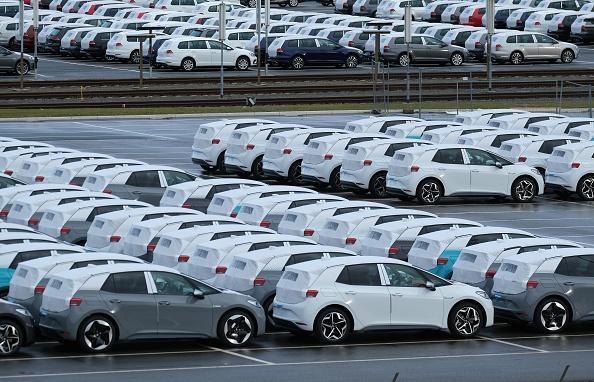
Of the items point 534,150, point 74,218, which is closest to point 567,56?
point 534,150

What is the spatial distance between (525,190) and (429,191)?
231cm

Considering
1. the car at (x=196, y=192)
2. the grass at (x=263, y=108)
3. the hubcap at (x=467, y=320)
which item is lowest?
the hubcap at (x=467, y=320)

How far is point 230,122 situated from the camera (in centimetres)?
3341

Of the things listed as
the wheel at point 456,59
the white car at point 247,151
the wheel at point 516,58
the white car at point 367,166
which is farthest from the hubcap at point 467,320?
the wheel at point 516,58

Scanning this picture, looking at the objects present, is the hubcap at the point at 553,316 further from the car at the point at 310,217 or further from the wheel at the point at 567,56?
the wheel at the point at 567,56

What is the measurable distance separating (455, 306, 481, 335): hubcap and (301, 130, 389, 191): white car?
13.2 meters

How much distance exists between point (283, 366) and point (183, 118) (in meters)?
30.3

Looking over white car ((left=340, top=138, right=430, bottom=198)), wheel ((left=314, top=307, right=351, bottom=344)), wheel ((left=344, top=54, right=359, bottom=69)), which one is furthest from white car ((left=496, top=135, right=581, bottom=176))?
wheel ((left=344, top=54, right=359, bottom=69))

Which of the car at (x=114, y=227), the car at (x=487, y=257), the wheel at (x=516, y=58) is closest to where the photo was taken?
the car at (x=487, y=257)

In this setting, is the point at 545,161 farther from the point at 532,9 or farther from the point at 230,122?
the point at 532,9

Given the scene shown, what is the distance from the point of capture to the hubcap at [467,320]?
684 inches

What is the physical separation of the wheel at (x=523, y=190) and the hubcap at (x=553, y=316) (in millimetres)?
11726

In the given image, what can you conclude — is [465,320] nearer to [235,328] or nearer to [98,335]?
[235,328]

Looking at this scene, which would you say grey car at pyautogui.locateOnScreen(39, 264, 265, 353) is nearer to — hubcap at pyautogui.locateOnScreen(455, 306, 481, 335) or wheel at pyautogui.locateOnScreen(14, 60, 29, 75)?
hubcap at pyautogui.locateOnScreen(455, 306, 481, 335)
